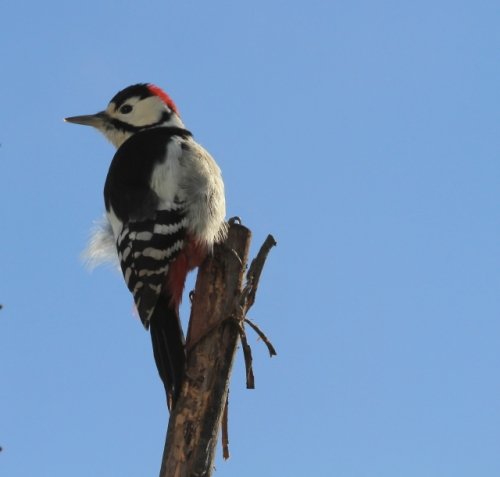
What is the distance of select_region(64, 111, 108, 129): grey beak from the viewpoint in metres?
5.32

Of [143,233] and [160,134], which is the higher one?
[160,134]

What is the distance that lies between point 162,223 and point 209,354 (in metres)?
0.90

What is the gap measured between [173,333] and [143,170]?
3.42 ft

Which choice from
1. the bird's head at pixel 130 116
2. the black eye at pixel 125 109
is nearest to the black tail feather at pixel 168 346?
the bird's head at pixel 130 116

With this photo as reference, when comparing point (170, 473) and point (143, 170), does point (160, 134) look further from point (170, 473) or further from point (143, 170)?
point (170, 473)

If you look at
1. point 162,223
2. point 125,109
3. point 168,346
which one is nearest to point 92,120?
point 125,109

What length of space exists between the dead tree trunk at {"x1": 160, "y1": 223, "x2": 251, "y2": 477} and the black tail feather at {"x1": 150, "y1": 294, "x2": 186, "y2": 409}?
53mm

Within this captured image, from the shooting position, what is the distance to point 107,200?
4.48m

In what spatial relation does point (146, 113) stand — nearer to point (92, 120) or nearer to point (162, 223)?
point (92, 120)

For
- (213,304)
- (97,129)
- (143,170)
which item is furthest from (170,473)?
(97,129)

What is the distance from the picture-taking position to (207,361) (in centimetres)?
328

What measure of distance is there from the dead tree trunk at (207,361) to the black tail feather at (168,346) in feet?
0.17

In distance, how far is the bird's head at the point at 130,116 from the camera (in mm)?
5266

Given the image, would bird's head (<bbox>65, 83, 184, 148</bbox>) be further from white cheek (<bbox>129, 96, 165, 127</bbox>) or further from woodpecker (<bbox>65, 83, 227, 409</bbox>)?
woodpecker (<bbox>65, 83, 227, 409</bbox>)
